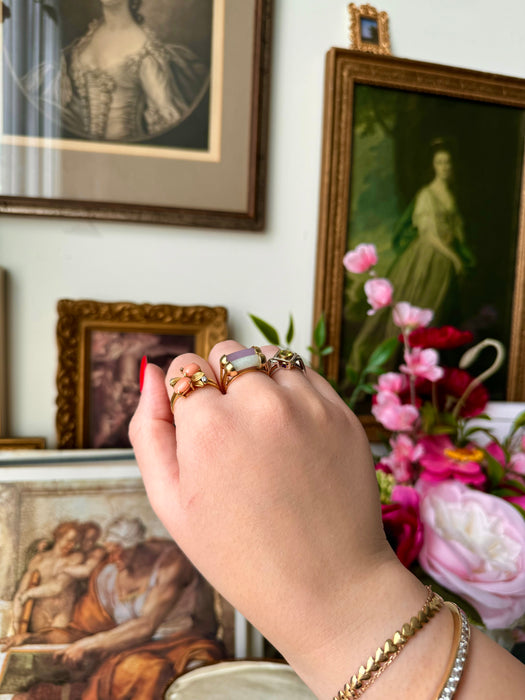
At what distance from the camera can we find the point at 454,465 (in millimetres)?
663

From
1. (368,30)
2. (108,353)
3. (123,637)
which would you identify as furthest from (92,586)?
(368,30)

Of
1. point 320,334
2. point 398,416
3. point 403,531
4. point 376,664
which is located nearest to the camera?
point 376,664

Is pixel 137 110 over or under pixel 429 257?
over

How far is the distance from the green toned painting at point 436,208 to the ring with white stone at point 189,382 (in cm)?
53

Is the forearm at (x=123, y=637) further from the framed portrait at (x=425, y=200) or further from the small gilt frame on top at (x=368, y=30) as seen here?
the small gilt frame on top at (x=368, y=30)

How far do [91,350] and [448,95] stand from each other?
0.79m

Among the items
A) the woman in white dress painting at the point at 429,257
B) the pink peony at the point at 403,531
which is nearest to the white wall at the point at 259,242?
the woman in white dress painting at the point at 429,257

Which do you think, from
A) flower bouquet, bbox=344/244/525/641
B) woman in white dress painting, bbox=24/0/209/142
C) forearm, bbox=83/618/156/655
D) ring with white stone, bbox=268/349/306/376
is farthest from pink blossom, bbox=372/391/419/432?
woman in white dress painting, bbox=24/0/209/142

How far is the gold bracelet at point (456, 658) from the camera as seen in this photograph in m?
0.30

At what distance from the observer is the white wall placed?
779 millimetres

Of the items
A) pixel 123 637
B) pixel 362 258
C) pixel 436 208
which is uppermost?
pixel 436 208

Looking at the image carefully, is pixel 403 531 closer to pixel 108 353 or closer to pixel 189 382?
pixel 189 382

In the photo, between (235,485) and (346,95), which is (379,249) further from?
(235,485)

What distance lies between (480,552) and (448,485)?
92 mm
